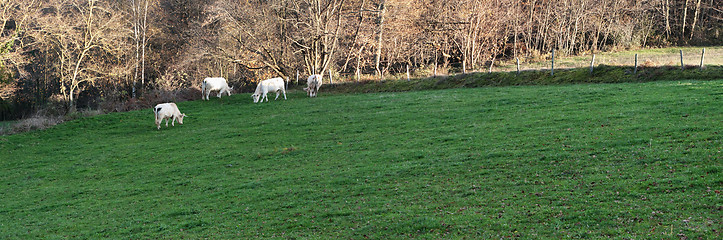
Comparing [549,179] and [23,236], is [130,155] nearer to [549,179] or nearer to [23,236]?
[23,236]

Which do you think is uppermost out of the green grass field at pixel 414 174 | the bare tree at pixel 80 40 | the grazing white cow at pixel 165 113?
the bare tree at pixel 80 40

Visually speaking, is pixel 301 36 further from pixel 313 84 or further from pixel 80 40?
pixel 80 40

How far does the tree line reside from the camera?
4641 cm

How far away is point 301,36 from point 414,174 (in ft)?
108

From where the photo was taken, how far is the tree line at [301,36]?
152 ft

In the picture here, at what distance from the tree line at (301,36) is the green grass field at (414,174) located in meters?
18.8

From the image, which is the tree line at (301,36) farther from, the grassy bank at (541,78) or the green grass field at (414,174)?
the green grass field at (414,174)

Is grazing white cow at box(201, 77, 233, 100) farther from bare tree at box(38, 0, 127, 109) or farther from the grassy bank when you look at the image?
bare tree at box(38, 0, 127, 109)

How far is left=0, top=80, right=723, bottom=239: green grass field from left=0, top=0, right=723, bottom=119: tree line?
61.6ft

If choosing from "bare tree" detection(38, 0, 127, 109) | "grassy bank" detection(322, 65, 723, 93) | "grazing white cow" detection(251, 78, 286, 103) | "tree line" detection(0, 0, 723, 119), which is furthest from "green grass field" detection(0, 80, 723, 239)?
"bare tree" detection(38, 0, 127, 109)

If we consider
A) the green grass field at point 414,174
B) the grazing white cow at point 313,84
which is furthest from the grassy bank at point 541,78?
the green grass field at point 414,174

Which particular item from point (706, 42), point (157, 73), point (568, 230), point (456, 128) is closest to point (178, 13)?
point (157, 73)

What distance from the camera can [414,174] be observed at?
15898 millimetres

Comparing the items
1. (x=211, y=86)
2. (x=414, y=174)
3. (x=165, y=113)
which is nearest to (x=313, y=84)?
(x=211, y=86)
